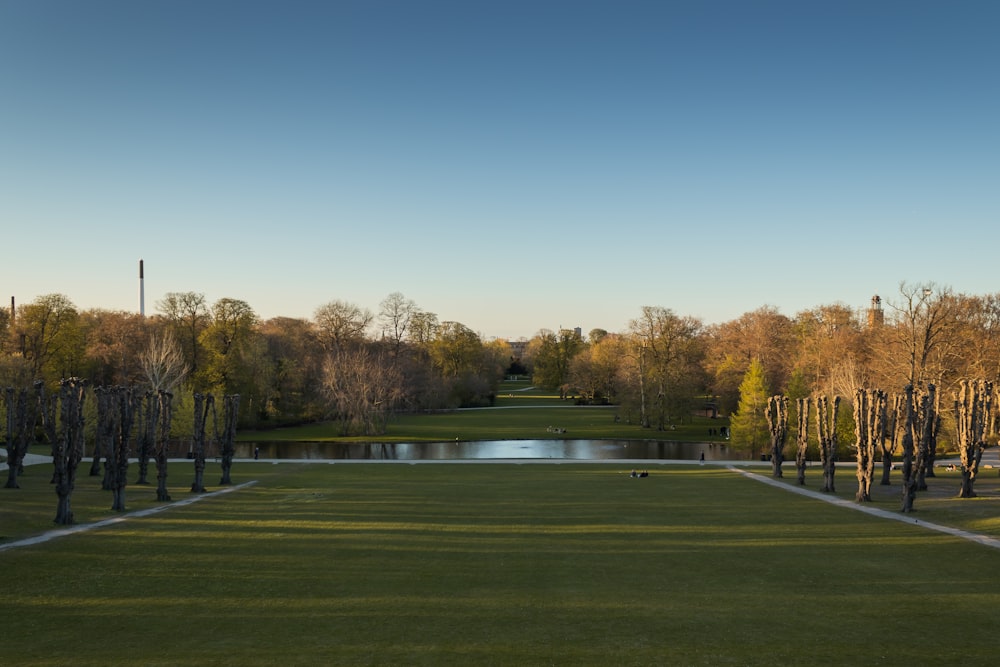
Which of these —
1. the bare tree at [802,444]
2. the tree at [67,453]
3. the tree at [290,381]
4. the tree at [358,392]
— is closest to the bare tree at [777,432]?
the bare tree at [802,444]

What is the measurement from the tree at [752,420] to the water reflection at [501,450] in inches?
72.9

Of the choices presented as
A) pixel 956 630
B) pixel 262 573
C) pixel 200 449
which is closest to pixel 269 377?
pixel 200 449

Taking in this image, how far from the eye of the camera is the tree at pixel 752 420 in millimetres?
54594

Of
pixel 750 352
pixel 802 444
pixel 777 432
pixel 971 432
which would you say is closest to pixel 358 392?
pixel 777 432

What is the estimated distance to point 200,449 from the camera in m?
29.5

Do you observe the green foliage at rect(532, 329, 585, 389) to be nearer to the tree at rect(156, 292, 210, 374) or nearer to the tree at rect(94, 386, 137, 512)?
the tree at rect(156, 292, 210, 374)

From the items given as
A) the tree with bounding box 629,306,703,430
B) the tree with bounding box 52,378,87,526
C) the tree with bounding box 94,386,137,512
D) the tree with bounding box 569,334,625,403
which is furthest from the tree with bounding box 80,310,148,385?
the tree with bounding box 569,334,625,403

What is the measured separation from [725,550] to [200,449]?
2356 centimetres

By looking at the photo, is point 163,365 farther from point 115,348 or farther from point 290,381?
point 290,381

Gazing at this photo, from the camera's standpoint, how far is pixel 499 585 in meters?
14.1

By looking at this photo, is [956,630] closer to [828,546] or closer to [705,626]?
[705,626]

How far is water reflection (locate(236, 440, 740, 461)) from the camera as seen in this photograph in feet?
169

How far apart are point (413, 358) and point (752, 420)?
172 ft

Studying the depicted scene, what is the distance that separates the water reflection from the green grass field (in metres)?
26.3
